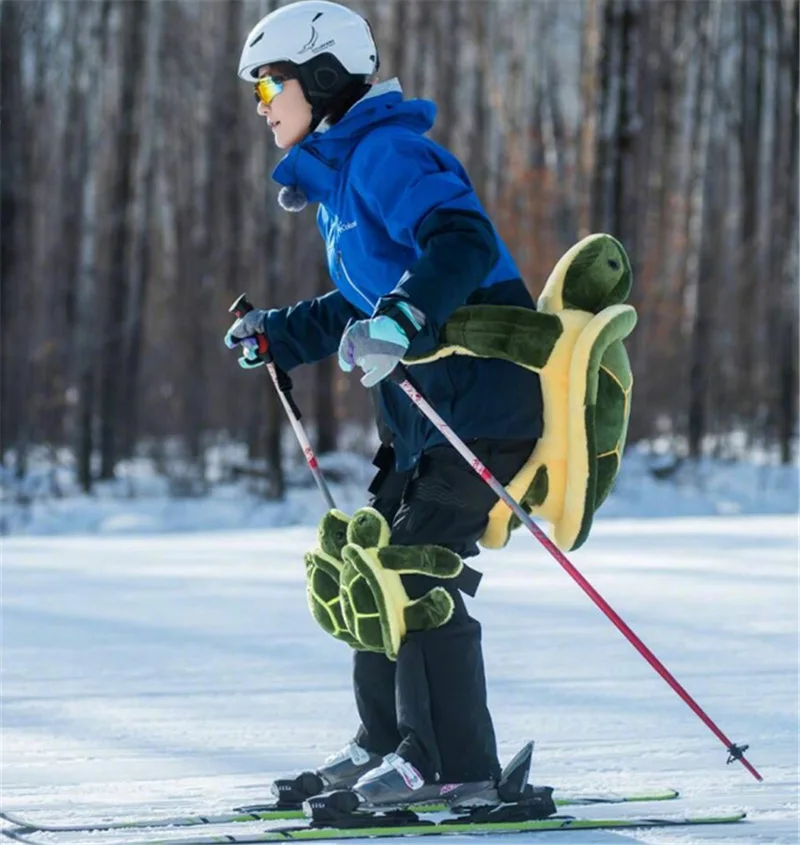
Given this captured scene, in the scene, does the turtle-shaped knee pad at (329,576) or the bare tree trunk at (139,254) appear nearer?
the turtle-shaped knee pad at (329,576)

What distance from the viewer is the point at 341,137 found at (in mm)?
2854

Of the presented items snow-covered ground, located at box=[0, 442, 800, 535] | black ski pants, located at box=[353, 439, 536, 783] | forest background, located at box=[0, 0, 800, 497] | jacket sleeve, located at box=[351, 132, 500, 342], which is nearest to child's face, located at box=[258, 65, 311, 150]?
jacket sleeve, located at box=[351, 132, 500, 342]

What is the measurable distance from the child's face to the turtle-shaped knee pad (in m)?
0.79

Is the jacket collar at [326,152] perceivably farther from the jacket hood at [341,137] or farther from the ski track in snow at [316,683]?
the ski track in snow at [316,683]

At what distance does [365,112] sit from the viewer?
9.39 feet

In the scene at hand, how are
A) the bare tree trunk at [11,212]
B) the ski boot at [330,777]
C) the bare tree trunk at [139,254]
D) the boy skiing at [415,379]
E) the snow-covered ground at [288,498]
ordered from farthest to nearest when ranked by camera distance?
the bare tree trunk at [139,254], the bare tree trunk at [11,212], the snow-covered ground at [288,498], the ski boot at [330,777], the boy skiing at [415,379]

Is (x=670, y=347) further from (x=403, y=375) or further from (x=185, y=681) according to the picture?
(x=403, y=375)

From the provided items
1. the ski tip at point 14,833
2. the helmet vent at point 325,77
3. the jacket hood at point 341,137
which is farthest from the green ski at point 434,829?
the helmet vent at point 325,77

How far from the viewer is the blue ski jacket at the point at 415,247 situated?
8.79 ft

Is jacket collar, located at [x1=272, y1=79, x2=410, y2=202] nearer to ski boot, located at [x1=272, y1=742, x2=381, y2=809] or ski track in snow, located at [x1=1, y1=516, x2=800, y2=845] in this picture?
ski boot, located at [x1=272, y1=742, x2=381, y2=809]

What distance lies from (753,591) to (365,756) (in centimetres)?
323

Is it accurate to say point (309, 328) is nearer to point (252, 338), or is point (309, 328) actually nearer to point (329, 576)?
point (252, 338)

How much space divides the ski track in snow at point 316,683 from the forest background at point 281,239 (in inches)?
268

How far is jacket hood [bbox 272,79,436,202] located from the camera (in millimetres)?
2854
